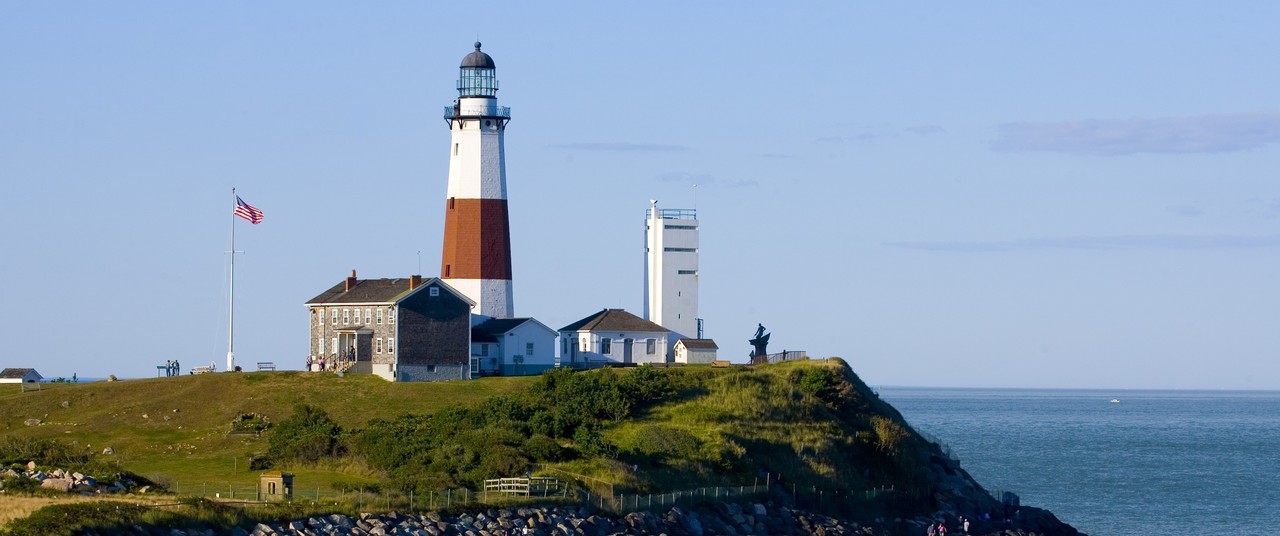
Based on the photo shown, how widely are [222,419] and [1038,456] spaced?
4802 cm

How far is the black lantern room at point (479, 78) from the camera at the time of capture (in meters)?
74.9

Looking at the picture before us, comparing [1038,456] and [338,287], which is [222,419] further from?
[1038,456]

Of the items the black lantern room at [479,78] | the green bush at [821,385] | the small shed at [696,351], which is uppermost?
the black lantern room at [479,78]

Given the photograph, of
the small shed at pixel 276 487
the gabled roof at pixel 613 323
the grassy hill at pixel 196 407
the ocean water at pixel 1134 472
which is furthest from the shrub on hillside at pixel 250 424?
the ocean water at pixel 1134 472

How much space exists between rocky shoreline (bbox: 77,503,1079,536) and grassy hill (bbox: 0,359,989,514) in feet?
5.91

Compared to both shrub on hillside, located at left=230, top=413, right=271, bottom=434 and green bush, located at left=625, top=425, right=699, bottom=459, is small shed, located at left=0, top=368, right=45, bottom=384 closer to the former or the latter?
shrub on hillside, located at left=230, top=413, right=271, bottom=434

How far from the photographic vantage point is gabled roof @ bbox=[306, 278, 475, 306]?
6894cm

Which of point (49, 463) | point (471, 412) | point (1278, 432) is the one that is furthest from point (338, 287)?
point (1278, 432)

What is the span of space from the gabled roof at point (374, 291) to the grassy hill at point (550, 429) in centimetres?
377

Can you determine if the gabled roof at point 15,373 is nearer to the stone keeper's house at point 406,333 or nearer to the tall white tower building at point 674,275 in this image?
the stone keeper's house at point 406,333

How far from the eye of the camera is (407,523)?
1676 inches

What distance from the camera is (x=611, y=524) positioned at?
4578cm

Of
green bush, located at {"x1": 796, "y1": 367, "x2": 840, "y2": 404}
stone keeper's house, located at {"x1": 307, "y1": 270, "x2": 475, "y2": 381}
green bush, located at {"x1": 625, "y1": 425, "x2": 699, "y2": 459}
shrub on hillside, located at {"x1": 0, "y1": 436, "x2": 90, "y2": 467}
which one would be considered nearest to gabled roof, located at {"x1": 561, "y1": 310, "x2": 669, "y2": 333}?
stone keeper's house, located at {"x1": 307, "y1": 270, "x2": 475, "y2": 381}

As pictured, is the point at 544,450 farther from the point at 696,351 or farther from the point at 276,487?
the point at 696,351
